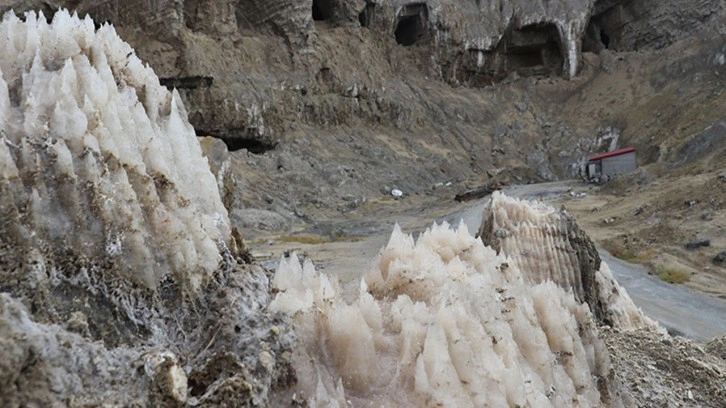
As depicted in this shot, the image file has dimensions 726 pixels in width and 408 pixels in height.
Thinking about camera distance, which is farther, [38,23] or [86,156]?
[38,23]

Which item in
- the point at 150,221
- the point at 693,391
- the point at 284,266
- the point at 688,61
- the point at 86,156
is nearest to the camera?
the point at 86,156

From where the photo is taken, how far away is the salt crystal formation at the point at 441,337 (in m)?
1.84

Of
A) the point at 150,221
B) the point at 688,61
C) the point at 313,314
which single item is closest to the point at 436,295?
the point at 313,314

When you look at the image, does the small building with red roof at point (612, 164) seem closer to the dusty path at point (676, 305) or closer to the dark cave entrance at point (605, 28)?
the dusty path at point (676, 305)

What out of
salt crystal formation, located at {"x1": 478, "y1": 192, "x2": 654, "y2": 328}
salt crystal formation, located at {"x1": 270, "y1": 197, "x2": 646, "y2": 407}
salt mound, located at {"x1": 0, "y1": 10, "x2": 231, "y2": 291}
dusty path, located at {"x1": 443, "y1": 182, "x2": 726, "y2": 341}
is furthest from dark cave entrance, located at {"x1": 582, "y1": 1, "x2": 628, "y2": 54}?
salt mound, located at {"x1": 0, "y1": 10, "x2": 231, "y2": 291}

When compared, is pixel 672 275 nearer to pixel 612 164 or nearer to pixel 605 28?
pixel 612 164

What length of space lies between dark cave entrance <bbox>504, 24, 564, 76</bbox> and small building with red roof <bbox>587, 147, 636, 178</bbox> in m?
11.6

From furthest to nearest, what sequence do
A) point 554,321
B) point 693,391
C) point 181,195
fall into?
point 693,391
point 554,321
point 181,195

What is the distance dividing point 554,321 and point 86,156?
6.54ft

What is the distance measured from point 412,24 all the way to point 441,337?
32.2 m

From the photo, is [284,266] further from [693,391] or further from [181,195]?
[693,391]

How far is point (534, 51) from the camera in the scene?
34656mm

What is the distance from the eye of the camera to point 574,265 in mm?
5199

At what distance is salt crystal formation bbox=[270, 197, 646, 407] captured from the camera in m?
1.84
